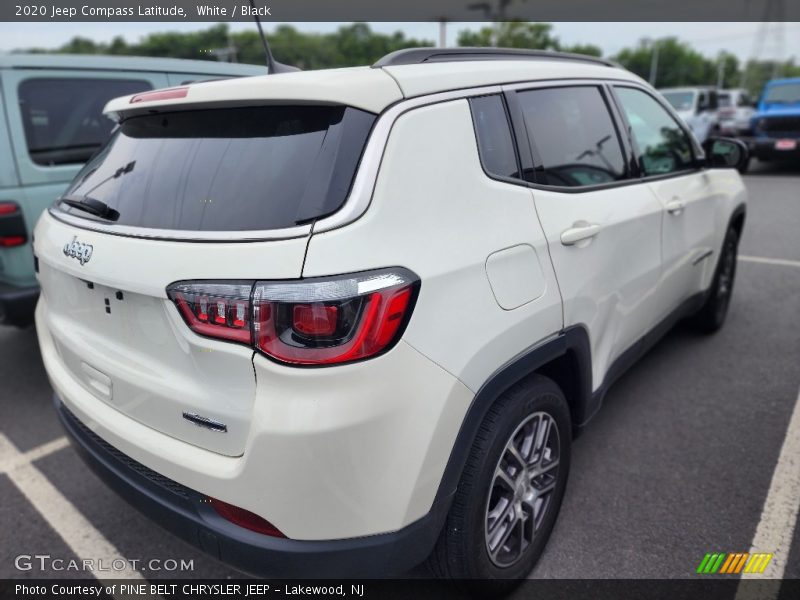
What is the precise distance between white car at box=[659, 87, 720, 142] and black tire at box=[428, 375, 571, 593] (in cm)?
1501

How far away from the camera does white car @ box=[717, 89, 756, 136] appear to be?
16.0 m

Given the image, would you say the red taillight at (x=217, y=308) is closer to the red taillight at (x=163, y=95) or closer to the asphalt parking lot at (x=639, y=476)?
the red taillight at (x=163, y=95)

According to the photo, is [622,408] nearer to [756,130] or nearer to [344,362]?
[344,362]

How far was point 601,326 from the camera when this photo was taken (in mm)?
2416

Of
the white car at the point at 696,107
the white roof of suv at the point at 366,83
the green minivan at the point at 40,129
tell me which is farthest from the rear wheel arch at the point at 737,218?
the white car at the point at 696,107

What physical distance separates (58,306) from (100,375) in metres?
0.39

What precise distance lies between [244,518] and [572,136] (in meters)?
1.92

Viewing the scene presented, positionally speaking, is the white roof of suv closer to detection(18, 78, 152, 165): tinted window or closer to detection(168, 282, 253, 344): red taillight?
detection(168, 282, 253, 344): red taillight

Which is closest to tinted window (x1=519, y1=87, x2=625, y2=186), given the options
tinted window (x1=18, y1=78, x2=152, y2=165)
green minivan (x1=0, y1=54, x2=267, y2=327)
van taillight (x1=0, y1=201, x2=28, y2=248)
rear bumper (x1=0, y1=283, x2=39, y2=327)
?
green minivan (x1=0, y1=54, x2=267, y2=327)

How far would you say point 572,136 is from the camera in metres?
2.46

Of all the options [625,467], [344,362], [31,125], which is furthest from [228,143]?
[31,125]

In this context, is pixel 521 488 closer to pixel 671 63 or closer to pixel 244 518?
pixel 244 518

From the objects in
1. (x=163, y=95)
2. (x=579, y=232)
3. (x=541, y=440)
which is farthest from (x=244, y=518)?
(x=579, y=232)

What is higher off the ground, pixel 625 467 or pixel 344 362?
pixel 344 362
